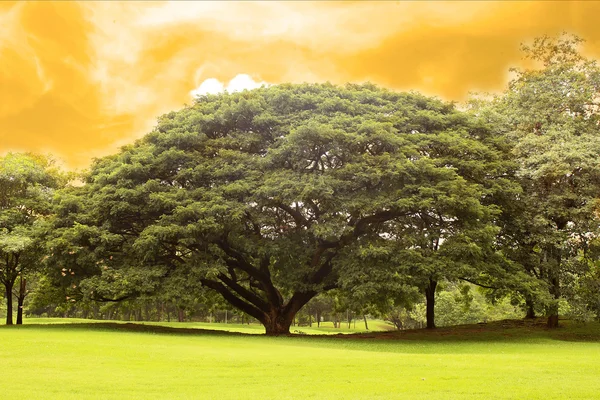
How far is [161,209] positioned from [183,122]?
5792mm

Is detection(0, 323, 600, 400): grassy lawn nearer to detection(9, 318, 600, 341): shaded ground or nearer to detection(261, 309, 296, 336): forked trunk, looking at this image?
detection(9, 318, 600, 341): shaded ground

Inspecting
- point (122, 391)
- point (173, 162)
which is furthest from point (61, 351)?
point (173, 162)

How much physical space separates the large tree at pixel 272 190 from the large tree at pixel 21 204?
16.6ft

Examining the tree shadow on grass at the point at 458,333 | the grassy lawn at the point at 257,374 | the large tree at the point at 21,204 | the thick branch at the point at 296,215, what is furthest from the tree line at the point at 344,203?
the grassy lawn at the point at 257,374

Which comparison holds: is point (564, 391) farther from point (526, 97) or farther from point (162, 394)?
point (526, 97)

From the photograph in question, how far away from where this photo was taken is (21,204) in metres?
35.6

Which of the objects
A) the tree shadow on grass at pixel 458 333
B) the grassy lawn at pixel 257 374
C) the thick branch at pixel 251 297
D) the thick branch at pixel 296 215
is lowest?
the tree shadow on grass at pixel 458 333

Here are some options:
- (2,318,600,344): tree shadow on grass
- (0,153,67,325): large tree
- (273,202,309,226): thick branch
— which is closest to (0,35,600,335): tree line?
(273,202,309,226): thick branch

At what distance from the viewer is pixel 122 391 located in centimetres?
1095

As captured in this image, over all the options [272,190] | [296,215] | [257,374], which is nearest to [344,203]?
[272,190]

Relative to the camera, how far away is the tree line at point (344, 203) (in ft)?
86.5

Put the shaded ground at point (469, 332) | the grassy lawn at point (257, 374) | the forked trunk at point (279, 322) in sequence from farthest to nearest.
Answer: the forked trunk at point (279, 322) < the shaded ground at point (469, 332) < the grassy lawn at point (257, 374)

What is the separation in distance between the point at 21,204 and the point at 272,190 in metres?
20.2

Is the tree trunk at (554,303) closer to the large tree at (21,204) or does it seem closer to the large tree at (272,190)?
the large tree at (272,190)
